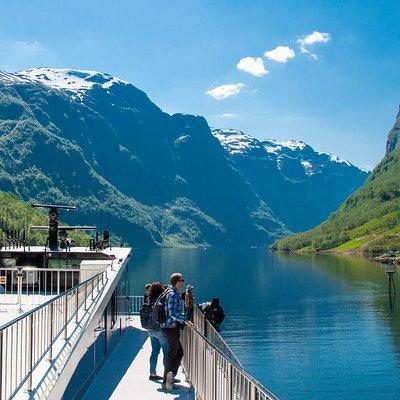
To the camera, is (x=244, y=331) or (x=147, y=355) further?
(x=244, y=331)

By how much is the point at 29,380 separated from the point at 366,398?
35551 millimetres

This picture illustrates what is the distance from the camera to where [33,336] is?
10289mm

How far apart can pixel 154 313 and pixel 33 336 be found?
12.4 ft

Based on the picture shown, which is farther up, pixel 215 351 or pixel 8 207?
pixel 8 207

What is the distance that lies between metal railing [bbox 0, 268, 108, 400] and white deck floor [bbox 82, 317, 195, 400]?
2156mm

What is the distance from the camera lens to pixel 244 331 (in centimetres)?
6638

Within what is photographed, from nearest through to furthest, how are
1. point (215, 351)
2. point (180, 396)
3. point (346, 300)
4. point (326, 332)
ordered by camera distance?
point (215, 351) < point (180, 396) < point (326, 332) < point (346, 300)

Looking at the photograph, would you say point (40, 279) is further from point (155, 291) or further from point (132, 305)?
point (132, 305)

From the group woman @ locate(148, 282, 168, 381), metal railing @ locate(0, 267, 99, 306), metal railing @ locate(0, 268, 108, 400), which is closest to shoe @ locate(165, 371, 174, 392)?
woman @ locate(148, 282, 168, 381)

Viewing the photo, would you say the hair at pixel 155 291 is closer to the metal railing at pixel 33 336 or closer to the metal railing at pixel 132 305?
the metal railing at pixel 33 336

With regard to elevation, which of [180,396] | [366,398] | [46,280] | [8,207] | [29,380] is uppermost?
[8,207]

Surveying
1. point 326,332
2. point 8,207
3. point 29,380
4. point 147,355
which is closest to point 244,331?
point 326,332

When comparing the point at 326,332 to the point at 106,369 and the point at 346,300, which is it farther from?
the point at 106,369

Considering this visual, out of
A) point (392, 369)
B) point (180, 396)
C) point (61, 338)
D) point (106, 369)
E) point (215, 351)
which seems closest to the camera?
point (215, 351)
